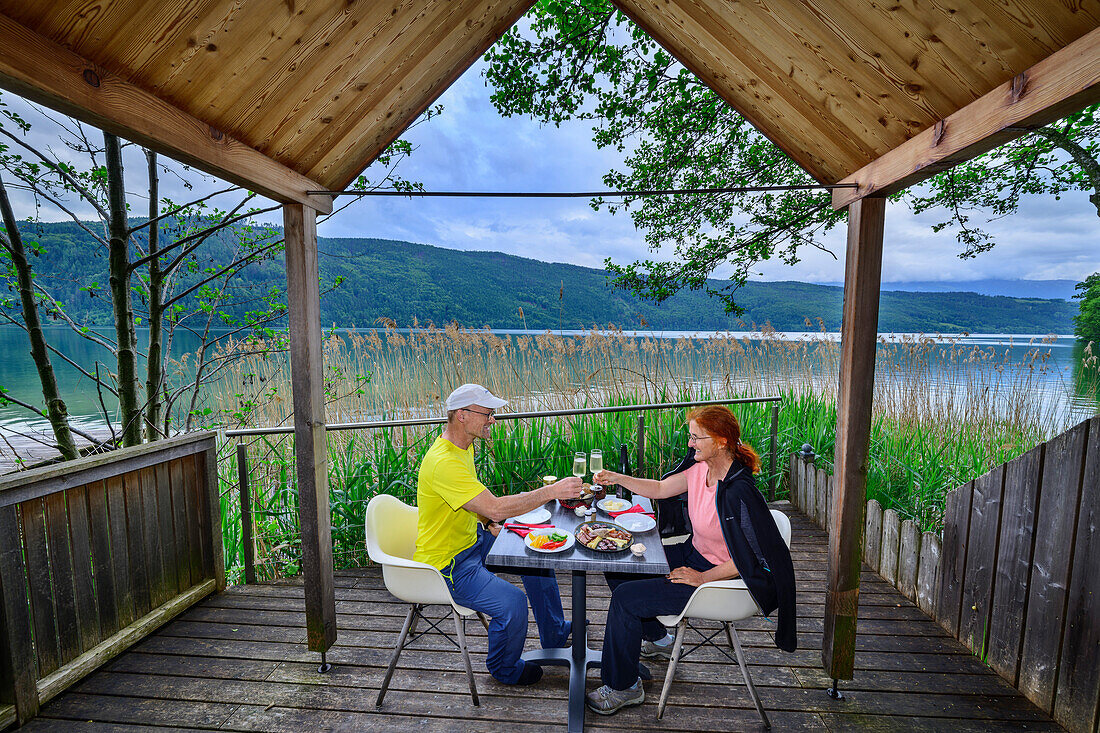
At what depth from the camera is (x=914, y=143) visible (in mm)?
1776

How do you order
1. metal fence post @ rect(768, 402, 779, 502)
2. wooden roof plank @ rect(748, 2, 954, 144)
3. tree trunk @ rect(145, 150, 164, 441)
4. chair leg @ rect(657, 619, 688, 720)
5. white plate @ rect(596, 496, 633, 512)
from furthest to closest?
metal fence post @ rect(768, 402, 779, 502) → tree trunk @ rect(145, 150, 164, 441) → white plate @ rect(596, 496, 633, 512) → chair leg @ rect(657, 619, 688, 720) → wooden roof plank @ rect(748, 2, 954, 144)

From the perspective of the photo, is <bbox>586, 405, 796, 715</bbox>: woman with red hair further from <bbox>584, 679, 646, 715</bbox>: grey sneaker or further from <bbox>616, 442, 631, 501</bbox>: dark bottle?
<bbox>616, 442, 631, 501</bbox>: dark bottle

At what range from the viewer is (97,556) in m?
2.34

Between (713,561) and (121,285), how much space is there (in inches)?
155

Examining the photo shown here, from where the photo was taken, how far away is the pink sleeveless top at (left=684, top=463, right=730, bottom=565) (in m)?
2.11

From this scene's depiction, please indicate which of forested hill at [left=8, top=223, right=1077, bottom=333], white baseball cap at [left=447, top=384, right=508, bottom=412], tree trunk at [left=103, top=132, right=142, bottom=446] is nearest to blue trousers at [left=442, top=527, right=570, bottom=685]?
white baseball cap at [left=447, top=384, right=508, bottom=412]

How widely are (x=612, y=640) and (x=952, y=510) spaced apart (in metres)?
2.00

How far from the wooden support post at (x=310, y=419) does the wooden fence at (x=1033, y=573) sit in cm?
313

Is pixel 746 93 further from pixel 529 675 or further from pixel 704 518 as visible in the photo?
pixel 529 675

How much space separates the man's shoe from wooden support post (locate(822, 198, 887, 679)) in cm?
132

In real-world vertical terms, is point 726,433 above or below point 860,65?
below

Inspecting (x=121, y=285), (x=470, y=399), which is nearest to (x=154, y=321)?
(x=121, y=285)

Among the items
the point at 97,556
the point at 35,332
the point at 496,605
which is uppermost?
the point at 35,332

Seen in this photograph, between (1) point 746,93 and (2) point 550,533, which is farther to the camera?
(1) point 746,93
